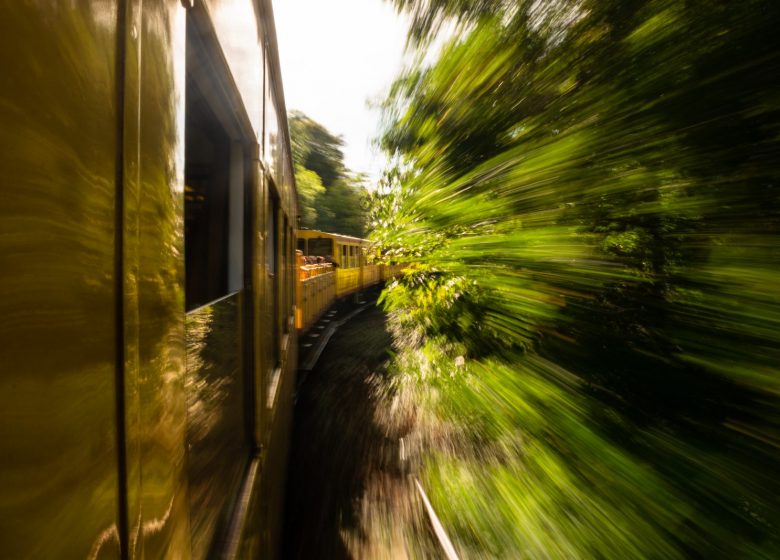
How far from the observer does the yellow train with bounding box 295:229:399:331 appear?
8.77 metres

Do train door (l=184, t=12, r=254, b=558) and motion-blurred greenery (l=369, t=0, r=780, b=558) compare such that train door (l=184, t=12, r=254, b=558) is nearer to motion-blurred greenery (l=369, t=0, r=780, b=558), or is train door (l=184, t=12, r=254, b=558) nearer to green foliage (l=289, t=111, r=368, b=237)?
motion-blurred greenery (l=369, t=0, r=780, b=558)

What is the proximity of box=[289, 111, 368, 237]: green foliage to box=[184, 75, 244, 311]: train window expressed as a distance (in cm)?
2332

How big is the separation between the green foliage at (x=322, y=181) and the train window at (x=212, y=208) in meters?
23.3

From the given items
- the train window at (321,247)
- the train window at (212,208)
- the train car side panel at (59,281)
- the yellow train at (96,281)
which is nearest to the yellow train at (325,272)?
the train window at (321,247)

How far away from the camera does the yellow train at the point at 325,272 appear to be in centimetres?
877

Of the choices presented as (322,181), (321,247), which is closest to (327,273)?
(321,247)

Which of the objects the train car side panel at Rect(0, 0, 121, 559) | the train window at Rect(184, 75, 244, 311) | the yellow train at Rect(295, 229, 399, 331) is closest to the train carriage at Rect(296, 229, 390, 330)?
the yellow train at Rect(295, 229, 399, 331)

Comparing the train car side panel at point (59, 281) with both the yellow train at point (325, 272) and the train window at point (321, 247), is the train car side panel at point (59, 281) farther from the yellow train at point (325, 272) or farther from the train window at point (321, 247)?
the train window at point (321, 247)

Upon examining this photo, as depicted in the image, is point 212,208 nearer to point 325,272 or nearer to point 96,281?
point 96,281

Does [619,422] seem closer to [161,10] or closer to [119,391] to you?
[119,391]

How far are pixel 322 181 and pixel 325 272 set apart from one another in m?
21.7

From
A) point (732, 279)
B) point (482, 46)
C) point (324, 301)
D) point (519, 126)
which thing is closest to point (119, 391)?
point (732, 279)

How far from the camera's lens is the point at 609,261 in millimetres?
1190

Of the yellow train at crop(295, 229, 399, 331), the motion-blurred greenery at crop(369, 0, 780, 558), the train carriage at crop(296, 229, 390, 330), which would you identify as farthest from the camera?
the train carriage at crop(296, 229, 390, 330)
